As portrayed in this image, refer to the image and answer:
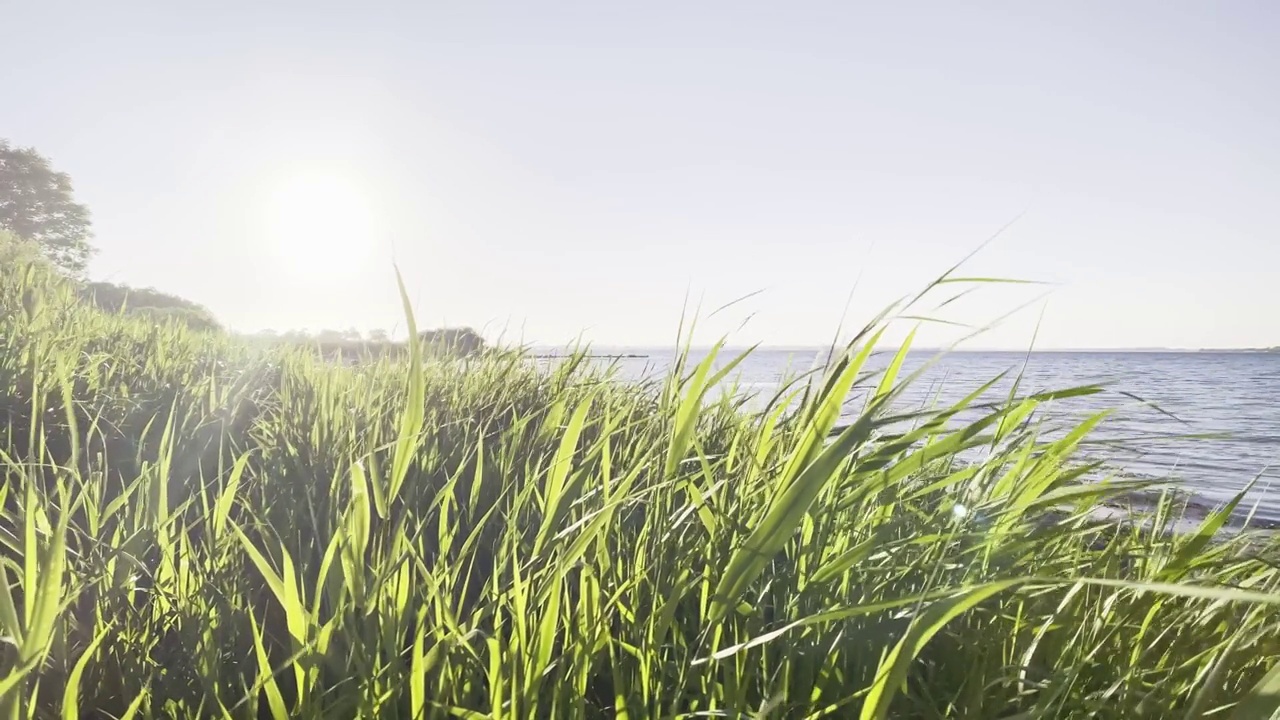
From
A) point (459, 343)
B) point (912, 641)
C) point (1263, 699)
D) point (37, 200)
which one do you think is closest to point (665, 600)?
point (912, 641)

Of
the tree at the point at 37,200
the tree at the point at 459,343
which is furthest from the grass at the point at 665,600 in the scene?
the tree at the point at 37,200

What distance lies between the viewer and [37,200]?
21406mm

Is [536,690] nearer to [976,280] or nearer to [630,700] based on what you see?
[630,700]

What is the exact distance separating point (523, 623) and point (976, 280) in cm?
67

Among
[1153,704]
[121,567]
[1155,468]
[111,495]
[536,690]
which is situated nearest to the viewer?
[536,690]

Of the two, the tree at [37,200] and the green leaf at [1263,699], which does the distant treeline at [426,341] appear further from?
the tree at [37,200]

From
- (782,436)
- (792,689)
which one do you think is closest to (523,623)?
(792,689)

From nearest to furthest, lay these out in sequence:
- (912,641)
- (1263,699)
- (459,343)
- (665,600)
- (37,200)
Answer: (1263,699)
(912,641)
(665,600)
(459,343)
(37,200)

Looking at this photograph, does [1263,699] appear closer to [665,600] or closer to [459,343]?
[665,600]

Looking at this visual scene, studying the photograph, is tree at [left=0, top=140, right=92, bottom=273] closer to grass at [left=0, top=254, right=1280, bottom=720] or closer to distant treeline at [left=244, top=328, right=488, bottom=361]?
distant treeline at [left=244, top=328, right=488, bottom=361]

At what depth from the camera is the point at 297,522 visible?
1434mm

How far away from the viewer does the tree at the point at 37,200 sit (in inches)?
797

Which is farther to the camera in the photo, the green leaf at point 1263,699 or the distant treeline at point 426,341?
the distant treeline at point 426,341

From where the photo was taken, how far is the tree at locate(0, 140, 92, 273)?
66.4 ft
